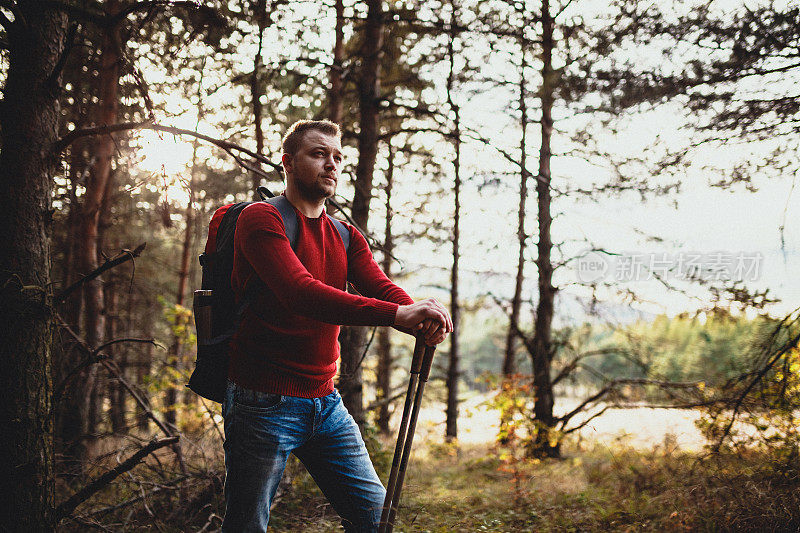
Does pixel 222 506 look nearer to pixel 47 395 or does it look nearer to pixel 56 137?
pixel 47 395

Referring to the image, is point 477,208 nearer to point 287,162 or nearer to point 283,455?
point 287,162

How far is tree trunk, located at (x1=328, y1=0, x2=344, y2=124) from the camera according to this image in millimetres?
6323

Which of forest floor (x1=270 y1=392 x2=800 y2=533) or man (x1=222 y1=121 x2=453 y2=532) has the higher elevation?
man (x1=222 y1=121 x2=453 y2=532)

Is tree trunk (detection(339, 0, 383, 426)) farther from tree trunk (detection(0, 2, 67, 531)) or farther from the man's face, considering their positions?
the man's face

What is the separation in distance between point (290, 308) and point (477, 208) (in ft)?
35.4

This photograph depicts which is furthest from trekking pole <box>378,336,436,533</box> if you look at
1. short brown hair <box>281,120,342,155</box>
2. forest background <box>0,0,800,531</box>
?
forest background <box>0,0,800,531</box>

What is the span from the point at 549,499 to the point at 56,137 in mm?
5395

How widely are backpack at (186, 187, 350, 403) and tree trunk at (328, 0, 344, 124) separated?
137 inches

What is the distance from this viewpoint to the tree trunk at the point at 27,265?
111 inches

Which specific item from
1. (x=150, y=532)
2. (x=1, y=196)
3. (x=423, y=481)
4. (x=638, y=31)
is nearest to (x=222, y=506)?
(x=150, y=532)

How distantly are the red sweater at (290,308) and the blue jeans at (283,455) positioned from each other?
0.07 m

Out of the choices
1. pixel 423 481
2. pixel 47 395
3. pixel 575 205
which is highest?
pixel 575 205

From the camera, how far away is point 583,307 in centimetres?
950

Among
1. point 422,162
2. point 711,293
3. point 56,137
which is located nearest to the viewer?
point 56,137
